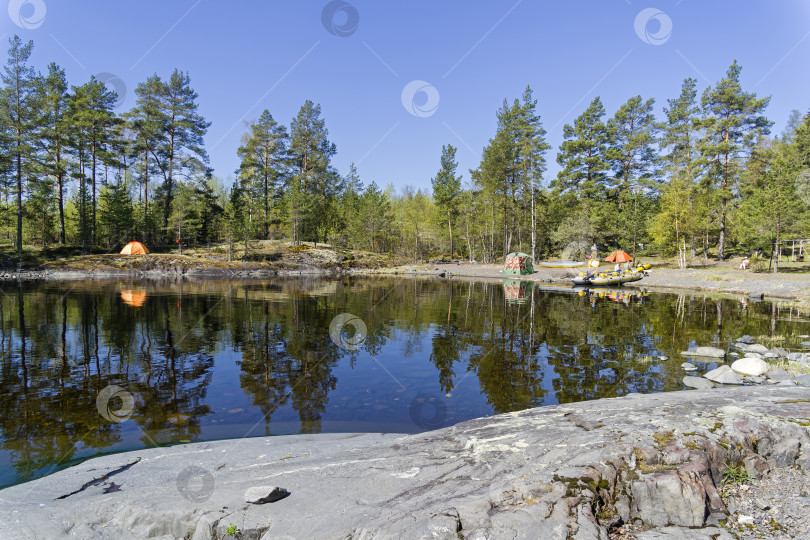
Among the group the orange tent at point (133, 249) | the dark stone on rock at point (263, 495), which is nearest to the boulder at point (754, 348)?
the dark stone on rock at point (263, 495)

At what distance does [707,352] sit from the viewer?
13.7 metres

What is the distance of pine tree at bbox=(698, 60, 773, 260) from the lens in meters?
49.1

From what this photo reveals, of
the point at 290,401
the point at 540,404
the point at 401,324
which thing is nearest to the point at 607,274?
the point at 401,324

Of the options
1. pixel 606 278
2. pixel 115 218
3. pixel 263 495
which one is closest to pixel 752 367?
pixel 263 495

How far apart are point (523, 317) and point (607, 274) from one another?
23.4 metres

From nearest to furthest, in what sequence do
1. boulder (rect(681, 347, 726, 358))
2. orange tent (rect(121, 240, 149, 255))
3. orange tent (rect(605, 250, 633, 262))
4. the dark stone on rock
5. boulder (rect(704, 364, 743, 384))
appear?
the dark stone on rock
boulder (rect(704, 364, 743, 384))
boulder (rect(681, 347, 726, 358))
orange tent (rect(121, 240, 149, 255))
orange tent (rect(605, 250, 633, 262))

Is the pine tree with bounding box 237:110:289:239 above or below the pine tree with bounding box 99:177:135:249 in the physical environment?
above

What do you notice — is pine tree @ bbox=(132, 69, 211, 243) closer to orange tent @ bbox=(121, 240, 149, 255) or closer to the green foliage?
orange tent @ bbox=(121, 240, 149, 255)

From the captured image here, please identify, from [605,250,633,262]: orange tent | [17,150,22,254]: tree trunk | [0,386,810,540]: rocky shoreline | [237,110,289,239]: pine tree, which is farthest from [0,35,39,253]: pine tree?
[605,250,633,262]: orange tent

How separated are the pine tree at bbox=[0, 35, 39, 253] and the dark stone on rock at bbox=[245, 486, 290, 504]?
189 feet

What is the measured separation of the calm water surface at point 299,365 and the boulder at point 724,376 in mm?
814

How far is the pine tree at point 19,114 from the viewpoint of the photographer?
4456cm

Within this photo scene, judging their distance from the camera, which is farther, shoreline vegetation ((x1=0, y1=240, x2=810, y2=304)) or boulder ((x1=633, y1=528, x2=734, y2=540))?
shoreline vegetation ((x1=0, y1=240, x2=810, y2=304))

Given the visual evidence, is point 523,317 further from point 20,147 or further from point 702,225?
point 20,147
